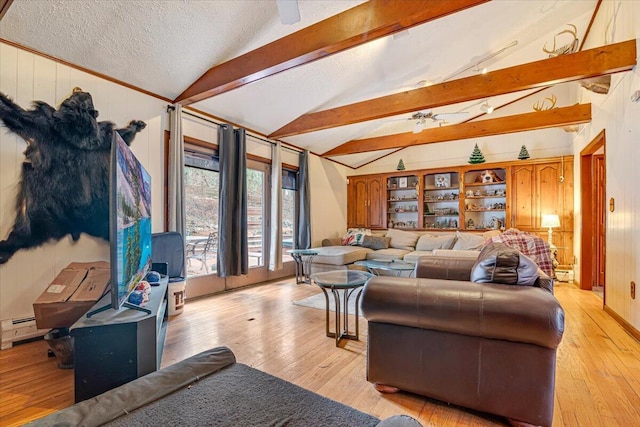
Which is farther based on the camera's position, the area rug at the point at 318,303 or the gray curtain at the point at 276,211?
the gray curtain at the point at 276,211

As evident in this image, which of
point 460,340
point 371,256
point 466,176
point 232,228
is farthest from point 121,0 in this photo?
point 466,176

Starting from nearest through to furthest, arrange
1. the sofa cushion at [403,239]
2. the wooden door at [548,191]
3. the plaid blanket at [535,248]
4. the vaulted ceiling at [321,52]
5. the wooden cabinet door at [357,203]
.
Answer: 1. the vaulted ceiling at [321,52]
2. the plaid blanket at [535,248]
3. the wooden door at [548,191]
4. the sofa cushion at [403,239]
5. the wooden cabinet door at [357,203]

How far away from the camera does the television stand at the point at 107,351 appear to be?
1.63m

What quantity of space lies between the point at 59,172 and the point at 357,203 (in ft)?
18.7

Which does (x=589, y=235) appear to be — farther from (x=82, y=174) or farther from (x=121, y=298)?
(x=82, y=174)

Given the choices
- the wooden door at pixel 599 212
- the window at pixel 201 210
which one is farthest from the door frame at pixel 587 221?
the window at pixel 201 210

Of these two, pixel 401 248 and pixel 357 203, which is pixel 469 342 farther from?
pixel 357 203

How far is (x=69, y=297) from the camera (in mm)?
2098

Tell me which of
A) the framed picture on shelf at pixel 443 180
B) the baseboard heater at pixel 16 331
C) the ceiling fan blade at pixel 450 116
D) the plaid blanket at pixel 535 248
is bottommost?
the baseboard heater at pixel 16 331

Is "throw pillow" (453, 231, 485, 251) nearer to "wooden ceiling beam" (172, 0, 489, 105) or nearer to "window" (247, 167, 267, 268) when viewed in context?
"window" (247, 167, 267, 268)

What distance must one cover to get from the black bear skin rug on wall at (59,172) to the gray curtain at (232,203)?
137 centimetres

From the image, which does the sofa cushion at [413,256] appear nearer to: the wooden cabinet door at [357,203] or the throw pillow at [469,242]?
the throw pillow at [469,242]

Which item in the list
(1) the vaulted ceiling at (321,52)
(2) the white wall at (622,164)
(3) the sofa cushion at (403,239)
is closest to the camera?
(1) the vaulted ceiling at (321,52)

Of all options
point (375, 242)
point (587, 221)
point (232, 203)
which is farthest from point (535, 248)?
point (232, 203)
